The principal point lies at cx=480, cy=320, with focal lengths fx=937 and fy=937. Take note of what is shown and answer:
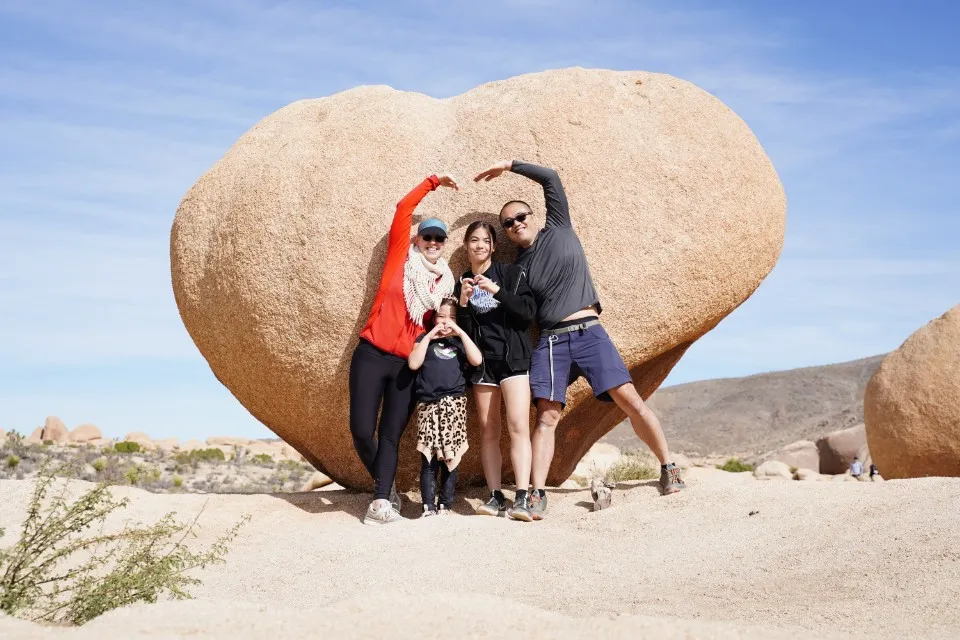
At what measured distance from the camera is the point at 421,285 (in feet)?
20.7

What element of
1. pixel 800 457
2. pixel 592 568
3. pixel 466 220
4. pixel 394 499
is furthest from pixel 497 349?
pixel 800 457

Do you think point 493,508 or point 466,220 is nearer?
point 493,508

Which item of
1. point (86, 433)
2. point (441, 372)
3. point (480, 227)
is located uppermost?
point (480, 227)

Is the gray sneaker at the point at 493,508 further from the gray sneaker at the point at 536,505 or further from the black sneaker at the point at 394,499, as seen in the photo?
the black sneaker at the point at 394,499

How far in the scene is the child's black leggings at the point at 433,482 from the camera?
20.7 ft

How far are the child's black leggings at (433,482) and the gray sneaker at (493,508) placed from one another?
0.77 ft

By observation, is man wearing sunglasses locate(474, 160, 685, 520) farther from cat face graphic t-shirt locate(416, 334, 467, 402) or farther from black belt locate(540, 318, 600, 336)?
cat face graphic t-shirt locate(416, 334, 467, 402)

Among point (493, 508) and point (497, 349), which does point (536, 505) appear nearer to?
point (493, 508)

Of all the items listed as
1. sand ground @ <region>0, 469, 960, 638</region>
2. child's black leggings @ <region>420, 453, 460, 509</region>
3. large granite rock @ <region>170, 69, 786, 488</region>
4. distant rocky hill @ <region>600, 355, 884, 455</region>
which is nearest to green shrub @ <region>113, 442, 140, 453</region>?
sand ground @ <region>0, 469, 960, 638</region>

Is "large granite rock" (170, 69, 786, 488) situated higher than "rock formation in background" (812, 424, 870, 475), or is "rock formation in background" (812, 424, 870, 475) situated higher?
"large granite rock" (170, 69, 786, 488)

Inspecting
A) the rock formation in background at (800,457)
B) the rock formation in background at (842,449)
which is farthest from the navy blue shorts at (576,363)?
the rock formation in background at (800,457)

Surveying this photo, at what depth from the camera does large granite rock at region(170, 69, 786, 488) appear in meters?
6.61

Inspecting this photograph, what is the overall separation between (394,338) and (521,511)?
143cm

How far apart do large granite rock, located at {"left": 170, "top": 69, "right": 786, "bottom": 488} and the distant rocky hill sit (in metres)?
30.1
